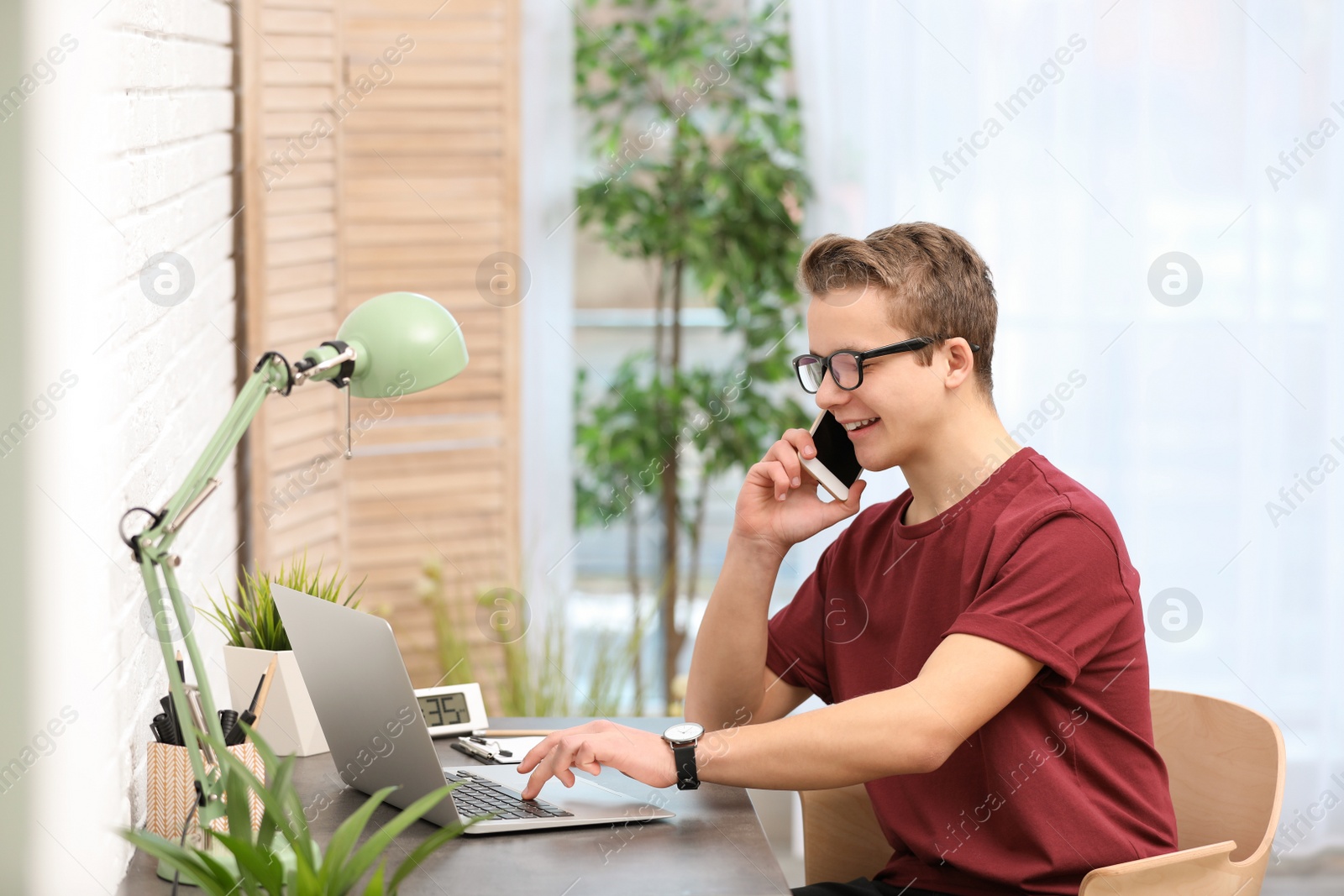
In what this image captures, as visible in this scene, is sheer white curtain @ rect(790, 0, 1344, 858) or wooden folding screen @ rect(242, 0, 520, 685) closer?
wooden folding screen @ rect(242, 0, 520, 685)

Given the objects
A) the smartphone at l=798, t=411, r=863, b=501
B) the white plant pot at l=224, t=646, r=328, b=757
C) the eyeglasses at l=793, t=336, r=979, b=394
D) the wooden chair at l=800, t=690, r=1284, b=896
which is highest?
the eyeglasses at l=793, t=336, r=979, b=394

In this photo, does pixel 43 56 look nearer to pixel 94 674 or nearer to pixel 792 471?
pixel 94 674

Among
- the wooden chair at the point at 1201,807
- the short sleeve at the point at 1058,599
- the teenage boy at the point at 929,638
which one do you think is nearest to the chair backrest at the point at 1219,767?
the wooden chair at the point at 1201,807

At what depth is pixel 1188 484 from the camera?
3.06m

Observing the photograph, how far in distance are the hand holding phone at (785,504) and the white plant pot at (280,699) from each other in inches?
24.0

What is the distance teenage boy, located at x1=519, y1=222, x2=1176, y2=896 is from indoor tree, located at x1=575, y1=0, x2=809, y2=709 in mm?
1800

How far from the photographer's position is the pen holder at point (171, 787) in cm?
130

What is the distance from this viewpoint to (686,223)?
3.48 meters

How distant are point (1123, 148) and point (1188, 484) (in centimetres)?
82

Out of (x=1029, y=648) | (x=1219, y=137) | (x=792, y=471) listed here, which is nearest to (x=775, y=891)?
(x=1029, y=648)

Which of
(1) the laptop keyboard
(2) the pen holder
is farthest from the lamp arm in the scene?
(1) the laptop keyboard

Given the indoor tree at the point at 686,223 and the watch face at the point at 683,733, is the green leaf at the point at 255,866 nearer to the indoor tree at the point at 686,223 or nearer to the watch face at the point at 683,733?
the watch face at the point at 683,733

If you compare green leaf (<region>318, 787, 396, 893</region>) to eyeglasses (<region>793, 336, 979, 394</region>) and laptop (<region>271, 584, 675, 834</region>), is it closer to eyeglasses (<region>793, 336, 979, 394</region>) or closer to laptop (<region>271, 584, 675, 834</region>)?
laptop (<region>271, 584, 675, 834</region>)

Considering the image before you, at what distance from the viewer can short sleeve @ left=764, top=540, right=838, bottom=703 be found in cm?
178
